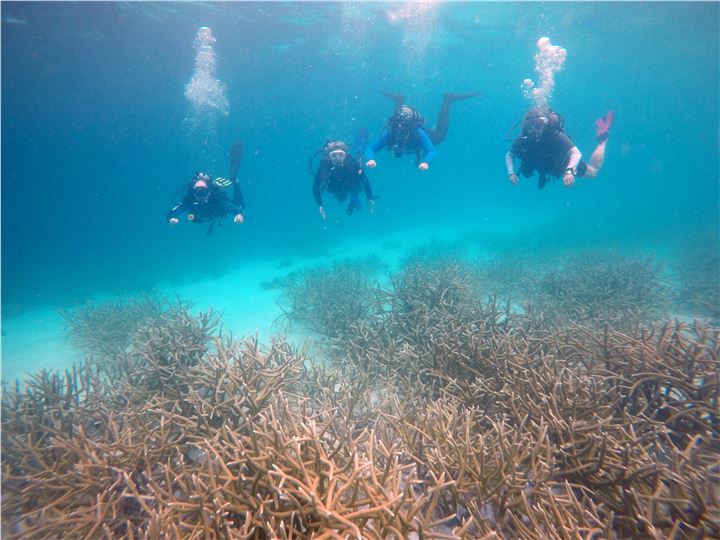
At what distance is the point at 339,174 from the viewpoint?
863cm

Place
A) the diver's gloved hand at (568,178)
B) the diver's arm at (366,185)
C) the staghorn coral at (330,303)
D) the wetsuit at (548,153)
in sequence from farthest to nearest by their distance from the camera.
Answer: the diver's arm at (366,185) → the staghorn coral at (330,303) → the wetsuit at (548,153) → the diver's gloved hand at (568,178)

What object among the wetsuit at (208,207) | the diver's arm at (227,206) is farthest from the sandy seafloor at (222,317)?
the diver's arm at (227,206)

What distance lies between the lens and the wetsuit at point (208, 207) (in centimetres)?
855

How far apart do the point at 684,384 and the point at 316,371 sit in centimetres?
472

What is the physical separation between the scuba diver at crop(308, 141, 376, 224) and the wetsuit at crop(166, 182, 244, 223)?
7.79 ft

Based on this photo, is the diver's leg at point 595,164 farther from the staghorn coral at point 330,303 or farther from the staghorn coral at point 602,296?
the staghorn coral at point 330,303

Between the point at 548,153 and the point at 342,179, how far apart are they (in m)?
5.13

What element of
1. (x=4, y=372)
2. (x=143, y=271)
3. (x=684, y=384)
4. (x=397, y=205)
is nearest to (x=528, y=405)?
(x=684, y=384)

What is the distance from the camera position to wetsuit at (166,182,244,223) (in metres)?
8.55

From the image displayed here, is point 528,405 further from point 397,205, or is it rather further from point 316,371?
point 397,205

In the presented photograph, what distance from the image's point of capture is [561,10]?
2578cm

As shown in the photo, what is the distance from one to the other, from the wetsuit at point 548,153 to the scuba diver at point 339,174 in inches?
153

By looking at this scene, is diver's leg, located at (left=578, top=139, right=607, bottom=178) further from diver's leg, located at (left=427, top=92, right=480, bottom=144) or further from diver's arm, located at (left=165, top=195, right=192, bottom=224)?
diver's arm, located at (left=165, top=195, right=192, bottom=224)

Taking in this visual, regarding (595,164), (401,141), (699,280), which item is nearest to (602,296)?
(595,164)
